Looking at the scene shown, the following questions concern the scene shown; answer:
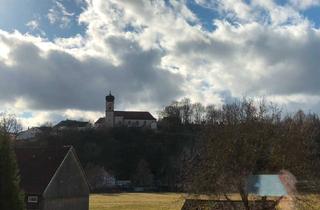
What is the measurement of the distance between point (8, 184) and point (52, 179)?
98.5ft

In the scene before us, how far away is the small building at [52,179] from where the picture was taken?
4769cm

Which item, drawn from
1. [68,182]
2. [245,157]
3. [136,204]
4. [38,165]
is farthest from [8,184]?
[136,204]

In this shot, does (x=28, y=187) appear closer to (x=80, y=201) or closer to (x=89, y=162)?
(x=80, y=201)

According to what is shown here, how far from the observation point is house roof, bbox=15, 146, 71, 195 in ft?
158

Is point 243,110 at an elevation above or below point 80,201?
above

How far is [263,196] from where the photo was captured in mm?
21828

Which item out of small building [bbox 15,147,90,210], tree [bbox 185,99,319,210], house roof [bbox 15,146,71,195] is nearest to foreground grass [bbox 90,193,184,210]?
small building [bbox 15,147,90,210]

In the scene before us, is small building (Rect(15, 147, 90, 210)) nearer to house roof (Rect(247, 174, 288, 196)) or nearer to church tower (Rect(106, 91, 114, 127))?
house roof (Rect(247, 174, 288, 196))

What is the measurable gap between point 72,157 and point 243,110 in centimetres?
2702

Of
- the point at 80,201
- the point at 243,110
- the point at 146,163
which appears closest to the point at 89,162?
the point at 146,163

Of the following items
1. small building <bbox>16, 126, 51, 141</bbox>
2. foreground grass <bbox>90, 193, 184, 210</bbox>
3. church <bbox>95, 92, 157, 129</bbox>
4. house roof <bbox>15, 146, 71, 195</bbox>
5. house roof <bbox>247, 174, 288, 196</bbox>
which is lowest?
foreground grass <bbox>90, 193, 184, 210</bbox>

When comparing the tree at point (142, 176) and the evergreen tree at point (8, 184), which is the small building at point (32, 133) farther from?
the evergreen tree at point (8, 184)

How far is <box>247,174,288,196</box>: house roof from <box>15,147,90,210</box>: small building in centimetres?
2925

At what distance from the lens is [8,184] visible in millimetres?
19422
